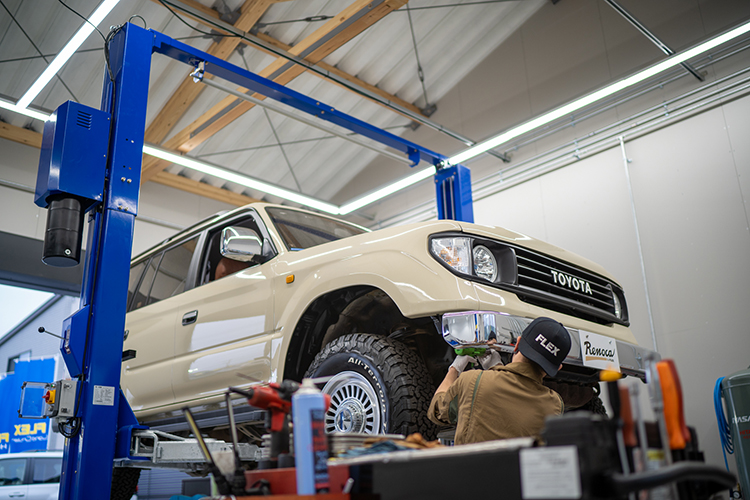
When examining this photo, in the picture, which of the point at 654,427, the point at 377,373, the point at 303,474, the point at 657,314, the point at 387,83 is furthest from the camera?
the point at 387,83

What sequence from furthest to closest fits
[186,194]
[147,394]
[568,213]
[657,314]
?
[186,194]
[568,213]
[657,314]
[147,394]

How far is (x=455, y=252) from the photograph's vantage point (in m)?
2.94

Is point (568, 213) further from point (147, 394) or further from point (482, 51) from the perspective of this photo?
point (147, 394)

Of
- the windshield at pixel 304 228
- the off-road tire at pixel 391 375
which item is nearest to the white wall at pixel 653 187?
the windshield at pixel 304 228

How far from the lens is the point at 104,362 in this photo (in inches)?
116

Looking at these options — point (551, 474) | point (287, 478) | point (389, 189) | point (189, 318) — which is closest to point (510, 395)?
point (287, 478)

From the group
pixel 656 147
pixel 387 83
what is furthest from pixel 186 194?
pixel 656 147

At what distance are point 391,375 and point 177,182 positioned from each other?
889cm

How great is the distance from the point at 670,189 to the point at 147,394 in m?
6.38

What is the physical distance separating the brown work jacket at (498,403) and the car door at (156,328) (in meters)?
2.51

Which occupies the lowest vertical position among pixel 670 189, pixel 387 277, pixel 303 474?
pixel 303 474

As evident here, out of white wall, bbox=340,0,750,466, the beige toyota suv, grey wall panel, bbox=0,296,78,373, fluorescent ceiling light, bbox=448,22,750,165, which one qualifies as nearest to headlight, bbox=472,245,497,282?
the beige toyota suv

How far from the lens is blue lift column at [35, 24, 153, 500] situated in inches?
112

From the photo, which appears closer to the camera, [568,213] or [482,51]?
[568,213]
